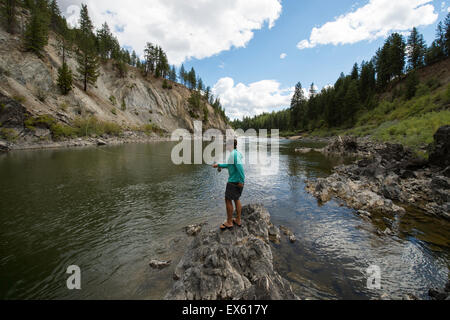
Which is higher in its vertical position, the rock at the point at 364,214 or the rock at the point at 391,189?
the rock at the point at 391,189

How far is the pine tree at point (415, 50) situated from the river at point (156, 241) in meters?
93.9

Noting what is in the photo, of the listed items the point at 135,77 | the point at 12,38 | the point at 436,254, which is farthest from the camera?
the point at 135,77

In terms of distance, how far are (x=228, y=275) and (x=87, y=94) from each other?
71.6m

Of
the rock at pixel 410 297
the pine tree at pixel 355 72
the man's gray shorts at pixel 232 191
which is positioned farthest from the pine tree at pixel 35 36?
the pine tree at pixel 355 72

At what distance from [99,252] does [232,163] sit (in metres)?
5.66

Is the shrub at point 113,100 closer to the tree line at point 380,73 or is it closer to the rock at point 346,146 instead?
the rock at point 346,146

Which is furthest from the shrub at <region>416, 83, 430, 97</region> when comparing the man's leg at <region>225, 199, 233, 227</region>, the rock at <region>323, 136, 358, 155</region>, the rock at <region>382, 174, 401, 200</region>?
the man's leg at <region>225, 199, 233, 227</region>

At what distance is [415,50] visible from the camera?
2682 inches

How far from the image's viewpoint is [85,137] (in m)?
41.5

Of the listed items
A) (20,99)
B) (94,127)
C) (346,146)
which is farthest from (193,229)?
(94,127)

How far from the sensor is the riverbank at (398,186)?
10.6m
